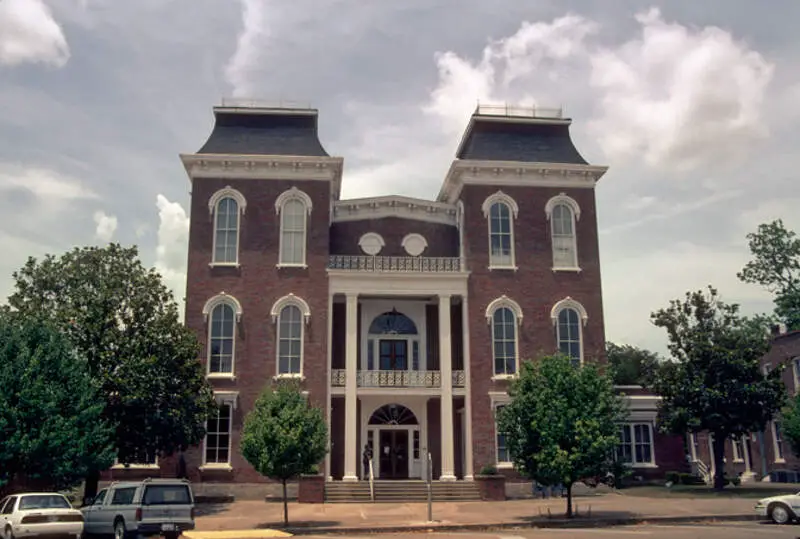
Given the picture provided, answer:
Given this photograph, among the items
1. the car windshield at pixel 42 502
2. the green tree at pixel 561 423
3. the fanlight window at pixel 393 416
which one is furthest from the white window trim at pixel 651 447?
the car windshield at pixel 42 502

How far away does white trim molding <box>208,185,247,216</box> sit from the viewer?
109 feet

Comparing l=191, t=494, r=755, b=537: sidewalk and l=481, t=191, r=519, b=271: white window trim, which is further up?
l=481, t=191, r=519, b=271: white window trim

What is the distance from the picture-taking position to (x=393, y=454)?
1314 inches

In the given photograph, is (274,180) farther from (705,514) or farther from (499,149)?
(705,514)

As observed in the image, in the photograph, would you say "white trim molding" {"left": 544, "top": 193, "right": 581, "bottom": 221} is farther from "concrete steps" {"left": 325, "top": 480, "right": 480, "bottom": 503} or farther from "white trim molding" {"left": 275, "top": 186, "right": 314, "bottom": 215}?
"concrete steps" {"left": 325, "top": 480, "right": 480, "bottom": 503}

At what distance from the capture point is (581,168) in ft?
112

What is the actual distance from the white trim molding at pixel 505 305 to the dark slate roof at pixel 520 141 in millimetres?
6327

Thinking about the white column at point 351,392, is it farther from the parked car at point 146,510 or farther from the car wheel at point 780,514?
the car wheel at point 780,514

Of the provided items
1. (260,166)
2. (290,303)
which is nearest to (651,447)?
(290,303)

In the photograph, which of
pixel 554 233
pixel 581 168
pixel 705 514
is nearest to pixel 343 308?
pixel 554 233

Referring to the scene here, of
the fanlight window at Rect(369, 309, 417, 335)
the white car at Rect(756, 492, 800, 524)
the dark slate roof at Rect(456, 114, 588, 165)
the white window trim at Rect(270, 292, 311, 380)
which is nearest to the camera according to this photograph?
the white car at Rect(756, 492, 800, 524)

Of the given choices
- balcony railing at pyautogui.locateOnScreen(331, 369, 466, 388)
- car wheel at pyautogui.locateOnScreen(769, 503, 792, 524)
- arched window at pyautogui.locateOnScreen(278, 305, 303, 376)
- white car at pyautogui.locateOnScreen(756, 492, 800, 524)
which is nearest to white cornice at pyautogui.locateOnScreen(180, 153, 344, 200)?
arched window at pyautogui.locateOnScreen(278, 305, 303, 376)

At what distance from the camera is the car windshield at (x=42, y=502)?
1855cm

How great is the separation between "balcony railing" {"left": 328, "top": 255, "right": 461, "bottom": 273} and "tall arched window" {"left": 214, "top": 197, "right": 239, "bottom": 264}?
13.5ft
